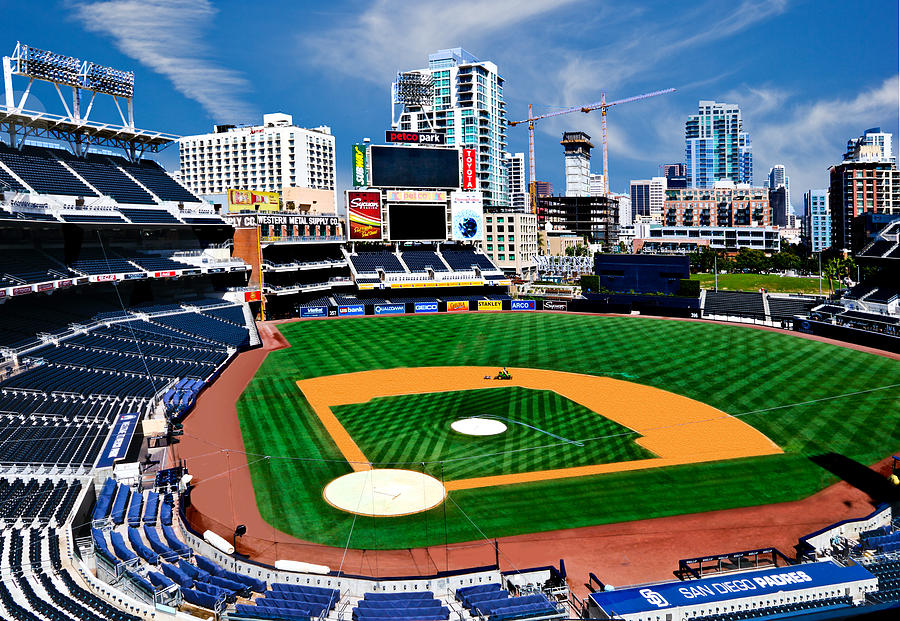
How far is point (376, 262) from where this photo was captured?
84.4 metres

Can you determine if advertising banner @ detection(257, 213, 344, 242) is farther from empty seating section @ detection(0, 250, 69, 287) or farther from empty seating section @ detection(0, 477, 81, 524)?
empty seating section @ detection(0, 477, 81, 524)

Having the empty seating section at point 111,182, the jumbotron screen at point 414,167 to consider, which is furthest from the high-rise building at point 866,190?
the empty seating section at point 111,182

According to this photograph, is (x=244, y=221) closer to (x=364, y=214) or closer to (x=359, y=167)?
(x=364, y=214)

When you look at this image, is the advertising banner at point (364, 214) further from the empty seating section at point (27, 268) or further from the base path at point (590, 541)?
the base path at point (590, 541)

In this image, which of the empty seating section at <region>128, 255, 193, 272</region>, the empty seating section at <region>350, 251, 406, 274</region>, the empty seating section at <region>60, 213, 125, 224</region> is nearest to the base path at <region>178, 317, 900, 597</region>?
the empty seating section at <region>60, 213, 125, 224</region>

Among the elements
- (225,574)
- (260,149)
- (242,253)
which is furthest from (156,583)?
(260,149)

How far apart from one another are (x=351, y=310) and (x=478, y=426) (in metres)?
47.0

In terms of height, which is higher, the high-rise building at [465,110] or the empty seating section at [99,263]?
the high-rise building at [465,110]

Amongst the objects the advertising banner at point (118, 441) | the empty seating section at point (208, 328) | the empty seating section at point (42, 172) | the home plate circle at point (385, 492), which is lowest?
the home plate circle at point (385, 492)

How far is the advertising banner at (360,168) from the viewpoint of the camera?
82.0m

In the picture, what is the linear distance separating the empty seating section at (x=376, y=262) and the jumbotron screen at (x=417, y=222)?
2826 mm

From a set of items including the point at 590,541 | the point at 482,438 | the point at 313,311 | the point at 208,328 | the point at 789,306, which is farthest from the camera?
the point at 313,311

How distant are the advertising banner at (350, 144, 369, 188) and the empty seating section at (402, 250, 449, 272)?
11.3 meters

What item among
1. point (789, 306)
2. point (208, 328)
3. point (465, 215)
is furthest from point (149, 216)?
point (789, 306)
